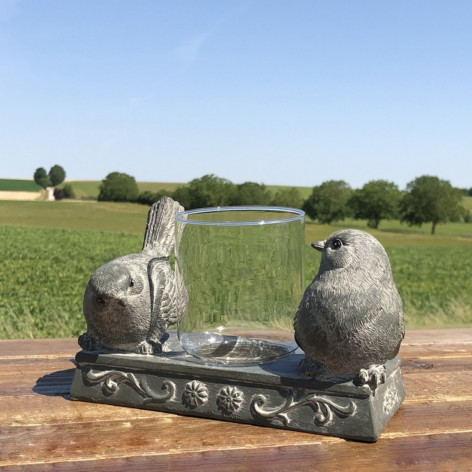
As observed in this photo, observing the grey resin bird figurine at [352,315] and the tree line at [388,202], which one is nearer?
the grey resin bird figurine at [352,315]

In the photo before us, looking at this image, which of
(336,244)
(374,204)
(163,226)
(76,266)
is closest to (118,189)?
(76,266)

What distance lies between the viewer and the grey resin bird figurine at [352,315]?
1951mm

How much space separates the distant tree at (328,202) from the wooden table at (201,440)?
2653cm

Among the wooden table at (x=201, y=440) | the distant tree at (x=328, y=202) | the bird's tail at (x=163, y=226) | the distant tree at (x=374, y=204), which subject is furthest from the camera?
the distant tree at (x=374, y=204)

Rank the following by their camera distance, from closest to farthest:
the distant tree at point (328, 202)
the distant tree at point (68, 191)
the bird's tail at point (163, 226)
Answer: the bird's tail at point (163, 226) < the distant tree at point (68, 191) < the distant tree at point (328, 202)

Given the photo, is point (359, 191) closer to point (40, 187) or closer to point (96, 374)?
point (40, 187)

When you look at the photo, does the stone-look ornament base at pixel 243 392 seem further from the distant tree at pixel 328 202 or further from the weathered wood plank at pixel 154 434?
the distant tree at pixel 328 202

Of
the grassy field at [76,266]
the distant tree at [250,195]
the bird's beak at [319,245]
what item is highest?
the distant tree at [250,195]

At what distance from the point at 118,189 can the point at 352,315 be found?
61.9 feet

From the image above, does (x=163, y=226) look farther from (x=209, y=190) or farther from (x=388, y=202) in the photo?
(x=388, y=202)

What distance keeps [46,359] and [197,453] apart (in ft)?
4.27

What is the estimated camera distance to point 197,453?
6.41ft

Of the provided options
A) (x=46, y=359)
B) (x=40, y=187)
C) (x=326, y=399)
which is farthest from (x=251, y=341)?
(x=40, y=187)

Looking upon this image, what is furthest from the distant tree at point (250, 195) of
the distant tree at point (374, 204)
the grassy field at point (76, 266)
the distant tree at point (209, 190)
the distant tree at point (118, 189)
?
the distant tree at point (374, 204)
